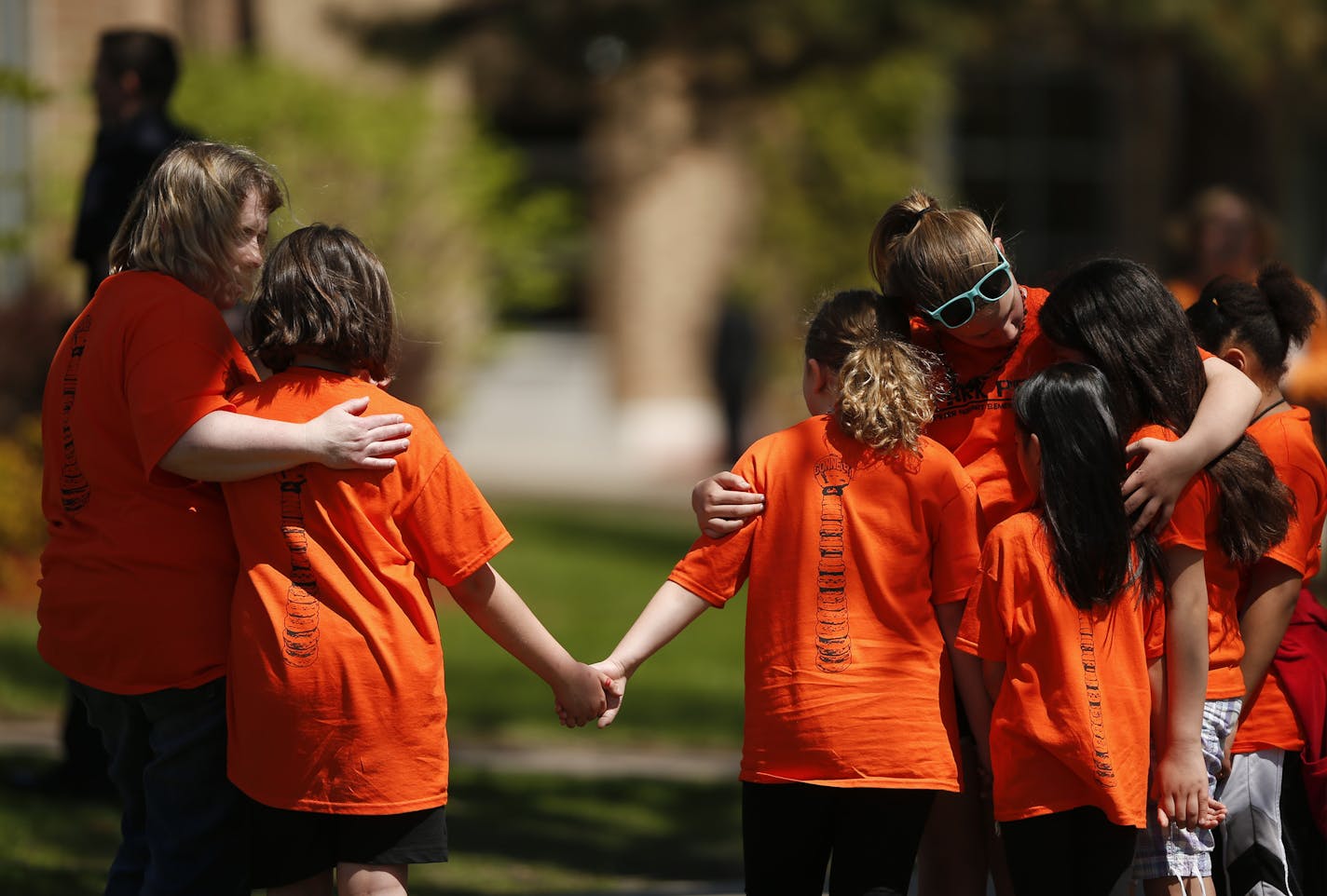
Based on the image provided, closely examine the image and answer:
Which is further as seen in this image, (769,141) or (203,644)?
(769,141)

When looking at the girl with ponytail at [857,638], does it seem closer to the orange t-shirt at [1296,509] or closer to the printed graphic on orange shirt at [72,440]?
the orange t-shirt at [1296,509]

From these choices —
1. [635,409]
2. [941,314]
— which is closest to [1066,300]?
[941,314]

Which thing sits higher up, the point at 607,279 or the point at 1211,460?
the point at 607,279

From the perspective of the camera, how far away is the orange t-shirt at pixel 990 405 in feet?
10.8

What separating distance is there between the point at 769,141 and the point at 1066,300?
15.1 metres

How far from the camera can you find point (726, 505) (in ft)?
10.4

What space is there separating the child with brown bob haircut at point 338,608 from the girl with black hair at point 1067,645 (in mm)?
1037

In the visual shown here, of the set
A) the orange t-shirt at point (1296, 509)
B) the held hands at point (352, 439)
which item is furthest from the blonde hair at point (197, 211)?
the orange t-shirt at point (1296, 509)

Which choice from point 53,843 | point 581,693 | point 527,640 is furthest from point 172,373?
point 53,843

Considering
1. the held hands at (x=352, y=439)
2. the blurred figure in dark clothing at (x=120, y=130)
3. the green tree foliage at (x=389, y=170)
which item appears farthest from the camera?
the green tree foliage at (x=389, y=170)

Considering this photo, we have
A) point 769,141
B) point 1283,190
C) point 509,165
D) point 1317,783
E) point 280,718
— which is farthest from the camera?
point 1283,190

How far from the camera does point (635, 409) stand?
1798 cm

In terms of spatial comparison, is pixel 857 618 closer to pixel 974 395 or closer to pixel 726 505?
pixel 726 505

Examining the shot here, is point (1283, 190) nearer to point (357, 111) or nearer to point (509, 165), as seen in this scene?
point (509, 165)
